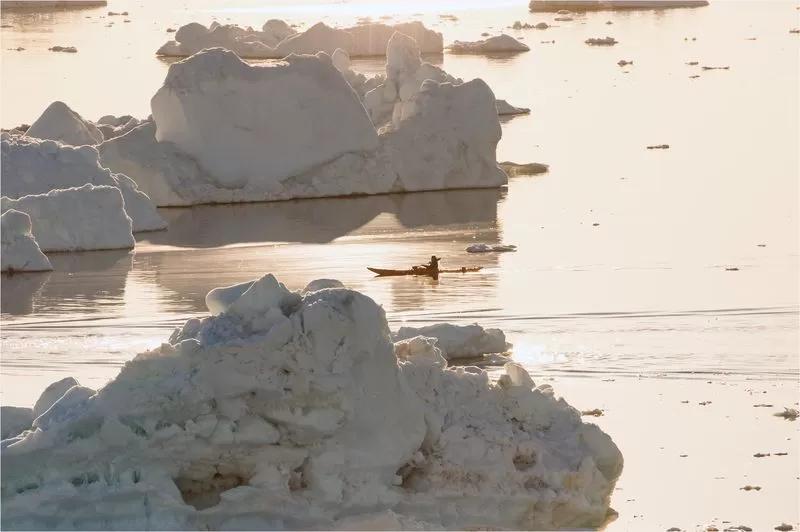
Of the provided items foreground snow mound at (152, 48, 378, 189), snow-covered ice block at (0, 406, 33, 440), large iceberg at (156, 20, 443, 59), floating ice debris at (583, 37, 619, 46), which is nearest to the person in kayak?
foreground snow mound at (152, 48, 378, 189)

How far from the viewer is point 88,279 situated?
1795 cm

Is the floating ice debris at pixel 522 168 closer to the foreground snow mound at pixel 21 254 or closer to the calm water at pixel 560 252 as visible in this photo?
the calm water at pixel 560 252

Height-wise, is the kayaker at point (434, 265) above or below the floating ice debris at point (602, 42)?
above

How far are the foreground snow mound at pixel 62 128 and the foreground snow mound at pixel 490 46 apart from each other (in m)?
27.1

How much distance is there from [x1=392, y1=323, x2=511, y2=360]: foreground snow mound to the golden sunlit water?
0.27 metres

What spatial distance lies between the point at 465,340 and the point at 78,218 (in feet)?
23.5

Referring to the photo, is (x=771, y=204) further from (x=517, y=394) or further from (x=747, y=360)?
(x=517, y=394)

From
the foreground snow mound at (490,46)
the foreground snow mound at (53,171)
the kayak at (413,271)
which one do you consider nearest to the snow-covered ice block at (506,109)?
the foreground snow mound at (53,171)

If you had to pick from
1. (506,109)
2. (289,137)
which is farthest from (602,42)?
(289,137)

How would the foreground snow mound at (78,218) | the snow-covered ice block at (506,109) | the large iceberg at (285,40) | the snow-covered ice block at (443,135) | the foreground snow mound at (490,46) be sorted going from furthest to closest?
the foreground snow mound at (490,46)
the large iceberg at (285,40)
the snow-covered ice block at (506,109)
the snow-covered ice block at (443,135)
the foreground snow mound at (78,218)

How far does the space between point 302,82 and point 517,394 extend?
1363 centimetres

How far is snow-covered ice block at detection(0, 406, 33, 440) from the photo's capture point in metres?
9.00

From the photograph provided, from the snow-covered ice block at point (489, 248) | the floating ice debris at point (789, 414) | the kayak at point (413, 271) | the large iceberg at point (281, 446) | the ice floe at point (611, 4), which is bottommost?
the ice floe at point (611, 4)

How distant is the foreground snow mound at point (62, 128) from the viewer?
22703mm
